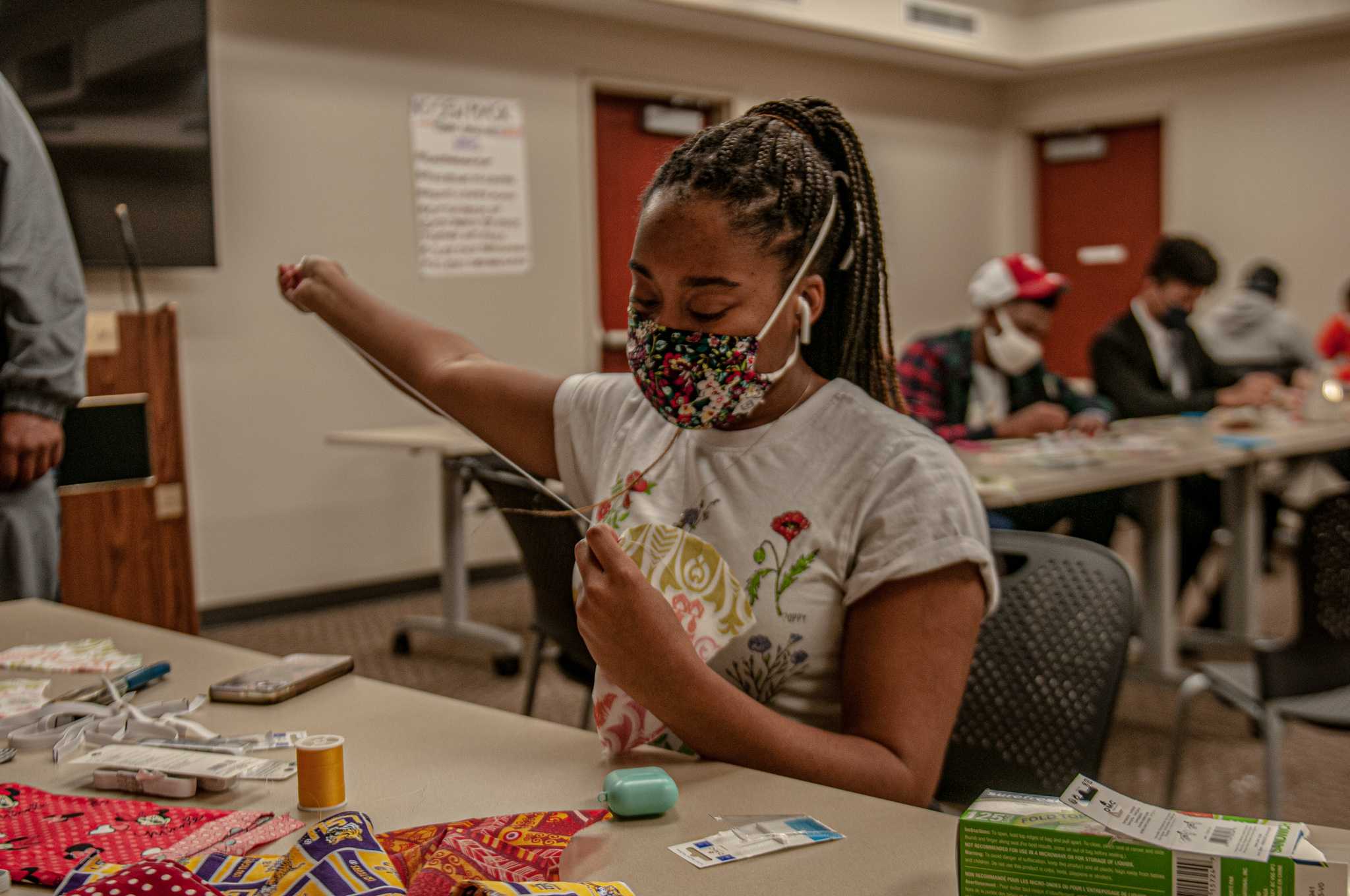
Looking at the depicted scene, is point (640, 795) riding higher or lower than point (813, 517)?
lower

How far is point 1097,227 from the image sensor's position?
727 cm

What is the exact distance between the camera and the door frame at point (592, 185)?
212 inches

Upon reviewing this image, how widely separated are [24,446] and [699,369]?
4.93 feet

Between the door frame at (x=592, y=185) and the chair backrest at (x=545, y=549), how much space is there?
316 cm

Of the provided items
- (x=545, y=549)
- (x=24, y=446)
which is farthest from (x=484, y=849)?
(x=24, y=446)

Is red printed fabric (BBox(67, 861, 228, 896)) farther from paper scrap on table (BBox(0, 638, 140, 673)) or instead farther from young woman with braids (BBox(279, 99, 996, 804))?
paper scrap on table (BBox(0, 638, 140, 673))

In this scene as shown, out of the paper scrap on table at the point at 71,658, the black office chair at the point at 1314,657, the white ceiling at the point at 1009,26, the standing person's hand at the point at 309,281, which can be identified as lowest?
the black office chair at the point at 1314,657

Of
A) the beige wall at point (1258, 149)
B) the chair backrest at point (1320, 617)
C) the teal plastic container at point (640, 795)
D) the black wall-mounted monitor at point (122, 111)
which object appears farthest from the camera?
the beige wall at point (1258, 149)

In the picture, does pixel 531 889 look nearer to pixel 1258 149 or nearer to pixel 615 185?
pixel 615 185

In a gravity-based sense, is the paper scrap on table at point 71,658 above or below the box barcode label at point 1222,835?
below

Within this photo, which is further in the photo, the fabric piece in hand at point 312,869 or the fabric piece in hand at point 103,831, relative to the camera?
the fabric piece in hand at point 103,831

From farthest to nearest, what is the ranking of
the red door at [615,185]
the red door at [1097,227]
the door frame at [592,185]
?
the red door at [1097,227], the red door at [615,185], the door frame at [592,185]

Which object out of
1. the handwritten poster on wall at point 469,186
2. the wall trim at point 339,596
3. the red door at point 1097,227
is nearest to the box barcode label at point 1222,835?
the wall trim at point 339,596

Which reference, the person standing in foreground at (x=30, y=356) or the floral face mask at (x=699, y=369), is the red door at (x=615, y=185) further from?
the floral face mask at (x=699, y=369)
